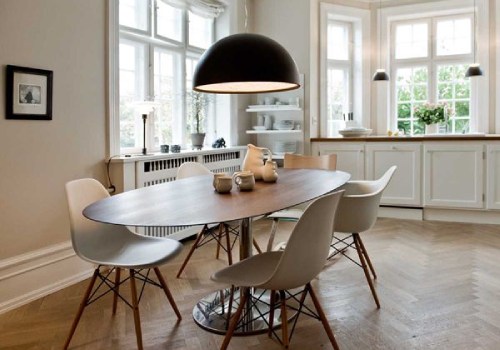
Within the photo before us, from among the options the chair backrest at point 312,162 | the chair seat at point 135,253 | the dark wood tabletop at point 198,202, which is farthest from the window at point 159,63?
the chair seat at point 135,253

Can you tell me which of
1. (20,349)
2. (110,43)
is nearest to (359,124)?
(110,43)

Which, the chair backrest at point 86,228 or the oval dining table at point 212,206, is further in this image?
the chair backrest at point 86,228

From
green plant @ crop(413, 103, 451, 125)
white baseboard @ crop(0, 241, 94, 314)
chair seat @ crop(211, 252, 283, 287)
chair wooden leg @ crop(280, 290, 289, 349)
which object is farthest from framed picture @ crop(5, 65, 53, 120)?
green plant @ crop(413, 103, 451, 125)

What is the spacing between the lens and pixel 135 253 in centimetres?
235

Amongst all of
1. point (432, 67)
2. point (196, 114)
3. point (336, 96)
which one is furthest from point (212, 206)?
point (432, 67)

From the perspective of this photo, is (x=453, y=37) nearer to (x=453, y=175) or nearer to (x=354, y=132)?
(x=354, y=132)

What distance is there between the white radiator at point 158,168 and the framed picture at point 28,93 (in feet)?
2.28

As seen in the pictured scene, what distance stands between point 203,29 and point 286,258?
4031 mm

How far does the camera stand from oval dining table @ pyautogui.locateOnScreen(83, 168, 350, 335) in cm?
179

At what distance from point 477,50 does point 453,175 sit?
Result: 5.90 ft

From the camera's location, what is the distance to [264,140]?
5844 mm

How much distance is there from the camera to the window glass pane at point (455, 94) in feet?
19.4

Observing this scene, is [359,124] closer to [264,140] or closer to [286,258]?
[264,140]

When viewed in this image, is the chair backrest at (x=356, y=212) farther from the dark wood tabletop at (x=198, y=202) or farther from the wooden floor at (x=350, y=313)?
the wooden floor at (x=350, y=313)
